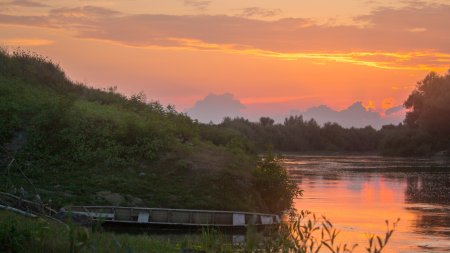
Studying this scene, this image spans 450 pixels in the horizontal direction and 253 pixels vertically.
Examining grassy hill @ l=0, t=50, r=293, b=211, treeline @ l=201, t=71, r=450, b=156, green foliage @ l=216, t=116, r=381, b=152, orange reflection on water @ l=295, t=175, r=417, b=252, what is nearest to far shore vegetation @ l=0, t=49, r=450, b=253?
grassy hill @ l=0, t=50, r=293, b=211

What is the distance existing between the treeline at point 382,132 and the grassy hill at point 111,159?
48440mm

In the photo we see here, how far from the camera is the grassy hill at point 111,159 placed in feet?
82.0

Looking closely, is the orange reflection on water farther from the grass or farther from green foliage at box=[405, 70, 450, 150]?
green foliage at box=[405, 70, 450, 150]

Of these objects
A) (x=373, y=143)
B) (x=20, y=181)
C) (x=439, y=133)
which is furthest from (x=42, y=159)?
(x=373, y=143)

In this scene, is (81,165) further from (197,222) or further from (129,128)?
(197,222)

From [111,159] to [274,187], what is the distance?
6940 mm

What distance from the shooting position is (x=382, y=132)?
355ft

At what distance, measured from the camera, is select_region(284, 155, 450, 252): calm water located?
2433 centimetres

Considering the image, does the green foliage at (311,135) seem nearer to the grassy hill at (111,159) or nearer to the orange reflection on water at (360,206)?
the orange reflection on water at (360,206)

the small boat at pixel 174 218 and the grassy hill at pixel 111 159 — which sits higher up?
the grassy hill at pixel 111 159

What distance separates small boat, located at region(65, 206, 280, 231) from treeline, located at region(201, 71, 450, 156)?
2146 inches

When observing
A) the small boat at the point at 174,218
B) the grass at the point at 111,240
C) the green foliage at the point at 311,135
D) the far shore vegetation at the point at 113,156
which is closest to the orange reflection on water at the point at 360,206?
the far shore vegetation at the point at 113,156

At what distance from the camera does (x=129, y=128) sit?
29.7 meters

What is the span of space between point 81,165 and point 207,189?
5.09 m
